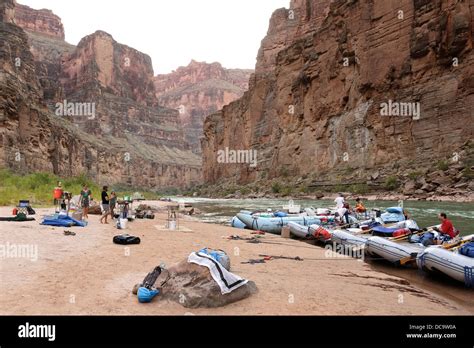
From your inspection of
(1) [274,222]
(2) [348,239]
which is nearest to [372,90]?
(1) [274,222]

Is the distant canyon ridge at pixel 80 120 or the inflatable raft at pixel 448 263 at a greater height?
the distant canyon ridge at pixel 80 120

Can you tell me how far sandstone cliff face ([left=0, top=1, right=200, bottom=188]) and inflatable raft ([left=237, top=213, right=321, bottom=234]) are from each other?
29968 millimetres

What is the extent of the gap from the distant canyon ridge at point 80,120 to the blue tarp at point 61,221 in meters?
28.6

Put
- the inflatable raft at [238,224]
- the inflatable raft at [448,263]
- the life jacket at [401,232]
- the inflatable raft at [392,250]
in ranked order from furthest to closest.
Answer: the inflatable raft at [238,224]
the life jacket at [401,232]
the inflatable raft at [392,250]
the inflatable raft at [448,263]

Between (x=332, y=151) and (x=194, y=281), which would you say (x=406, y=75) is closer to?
(x=332, y=151)

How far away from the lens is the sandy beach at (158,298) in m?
4.85

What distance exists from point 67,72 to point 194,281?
207503 millimetres

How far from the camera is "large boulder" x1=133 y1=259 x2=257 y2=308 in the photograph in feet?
16.5

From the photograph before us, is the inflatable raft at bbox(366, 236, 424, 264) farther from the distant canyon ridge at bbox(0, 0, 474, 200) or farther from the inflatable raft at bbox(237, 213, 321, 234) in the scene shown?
the distant canyon ridge at bbox(0, 0, 474, 200)

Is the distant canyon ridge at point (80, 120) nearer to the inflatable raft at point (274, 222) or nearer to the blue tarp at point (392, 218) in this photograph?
the inflatable raft at point (274, 222)

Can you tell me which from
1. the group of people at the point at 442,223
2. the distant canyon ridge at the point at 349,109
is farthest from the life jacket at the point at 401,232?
the distant canyon ridge at the point at 349,109

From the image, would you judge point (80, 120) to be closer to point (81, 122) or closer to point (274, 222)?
point (81, 122)

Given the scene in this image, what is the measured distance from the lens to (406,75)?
45.1 meters

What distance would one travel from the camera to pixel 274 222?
1758 centimetres
